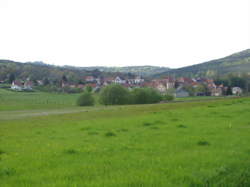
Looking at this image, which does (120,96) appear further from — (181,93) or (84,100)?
(181,93)

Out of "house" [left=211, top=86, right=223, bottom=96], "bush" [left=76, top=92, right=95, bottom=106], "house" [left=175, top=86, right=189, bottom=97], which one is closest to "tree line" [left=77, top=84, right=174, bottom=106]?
"bush" [left=76, top=92, right=95, bottom=106]

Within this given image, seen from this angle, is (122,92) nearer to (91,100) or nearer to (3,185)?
(91,100)

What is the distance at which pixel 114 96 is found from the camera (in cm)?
8806

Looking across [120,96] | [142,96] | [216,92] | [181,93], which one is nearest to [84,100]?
[120,96]

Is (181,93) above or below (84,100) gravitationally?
below

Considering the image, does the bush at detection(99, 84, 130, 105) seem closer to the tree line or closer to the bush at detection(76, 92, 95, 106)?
the tree line

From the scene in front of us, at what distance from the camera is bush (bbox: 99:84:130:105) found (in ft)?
289

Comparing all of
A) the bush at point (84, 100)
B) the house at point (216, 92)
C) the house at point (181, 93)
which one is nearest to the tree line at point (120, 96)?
the bush at point (84, 100)

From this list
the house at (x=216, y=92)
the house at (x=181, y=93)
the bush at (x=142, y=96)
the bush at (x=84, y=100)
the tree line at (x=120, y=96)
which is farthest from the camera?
the house at (x=181, y=93)

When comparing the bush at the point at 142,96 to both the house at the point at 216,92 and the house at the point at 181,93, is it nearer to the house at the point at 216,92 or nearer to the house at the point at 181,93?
the house at the point at 181,93

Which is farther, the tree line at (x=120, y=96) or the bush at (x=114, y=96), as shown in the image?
the tree line at (x=120, y=96)

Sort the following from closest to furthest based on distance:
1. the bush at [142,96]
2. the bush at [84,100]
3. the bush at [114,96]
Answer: the bush at [114,96], the bush at [142,96], the bush at [84,100]

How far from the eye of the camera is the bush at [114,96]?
289 feet

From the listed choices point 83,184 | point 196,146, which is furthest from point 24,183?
point 196,146
